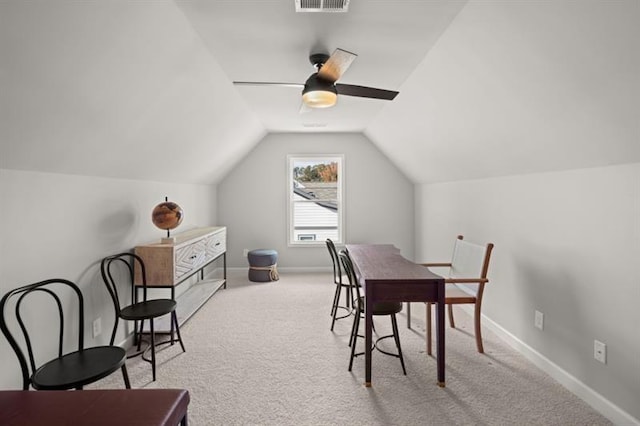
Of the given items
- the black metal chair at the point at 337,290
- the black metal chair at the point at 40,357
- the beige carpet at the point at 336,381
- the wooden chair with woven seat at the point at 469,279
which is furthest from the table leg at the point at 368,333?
the black metal chair at the point at 40,357

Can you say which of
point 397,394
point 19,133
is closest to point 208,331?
point 397,394

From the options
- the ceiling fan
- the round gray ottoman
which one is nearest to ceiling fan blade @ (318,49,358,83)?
the ceiling fan

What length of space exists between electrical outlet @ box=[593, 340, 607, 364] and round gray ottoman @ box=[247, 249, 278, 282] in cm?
394

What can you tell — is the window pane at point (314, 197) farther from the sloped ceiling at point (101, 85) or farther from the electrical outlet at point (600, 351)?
the electrical outlet at point (600, 351)

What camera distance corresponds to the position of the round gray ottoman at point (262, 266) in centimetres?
511

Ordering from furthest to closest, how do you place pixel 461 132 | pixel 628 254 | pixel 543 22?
pixel 461 132, pixel 628 254, pixel 543 22

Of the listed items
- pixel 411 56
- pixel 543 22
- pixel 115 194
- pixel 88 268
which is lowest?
pixel 88 268

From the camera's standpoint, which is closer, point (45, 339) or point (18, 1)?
point (18, 1)

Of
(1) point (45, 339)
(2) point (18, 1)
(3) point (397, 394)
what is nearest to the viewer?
(2) point (18, 1)

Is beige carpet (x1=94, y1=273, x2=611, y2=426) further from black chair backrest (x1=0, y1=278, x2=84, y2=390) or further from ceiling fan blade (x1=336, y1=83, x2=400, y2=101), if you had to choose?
ceiling fan blade (x1=336, y1=83, x2=400, y2=101)

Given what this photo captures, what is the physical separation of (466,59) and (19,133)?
104 inches

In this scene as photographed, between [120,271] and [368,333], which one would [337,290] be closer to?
[368,333]

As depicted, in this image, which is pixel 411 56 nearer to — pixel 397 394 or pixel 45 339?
pixel 397 394

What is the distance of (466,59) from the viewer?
2.25m
